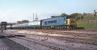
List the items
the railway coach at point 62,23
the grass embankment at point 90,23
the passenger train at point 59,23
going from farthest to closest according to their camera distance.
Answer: the passenger train at point 59,23
the railway coach at point 62,23
the grass embankment at point 90,23

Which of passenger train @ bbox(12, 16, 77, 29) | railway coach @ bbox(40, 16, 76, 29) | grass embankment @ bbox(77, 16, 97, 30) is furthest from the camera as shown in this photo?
passenger train @ bbox(12, 16, 77, 29)

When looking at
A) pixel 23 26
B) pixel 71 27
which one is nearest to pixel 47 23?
pixel 71 27

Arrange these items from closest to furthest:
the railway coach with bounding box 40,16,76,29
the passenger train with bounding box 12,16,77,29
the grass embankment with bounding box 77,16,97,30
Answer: the grass embankment with bounding box 77,16,97,30 < the railway coach with bounding box 40,16,76,29 < the passenger train with bounding box 12,16,77,29

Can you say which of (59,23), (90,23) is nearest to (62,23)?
(59,23)

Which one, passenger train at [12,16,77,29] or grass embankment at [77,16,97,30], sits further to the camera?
passenger train at [12,16,77,29]

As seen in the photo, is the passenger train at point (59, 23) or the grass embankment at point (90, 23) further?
the passenger train at point (59, 23)

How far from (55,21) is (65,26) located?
4570 mm

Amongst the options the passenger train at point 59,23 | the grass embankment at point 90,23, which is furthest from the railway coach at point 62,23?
the grass embankment at point 90,23

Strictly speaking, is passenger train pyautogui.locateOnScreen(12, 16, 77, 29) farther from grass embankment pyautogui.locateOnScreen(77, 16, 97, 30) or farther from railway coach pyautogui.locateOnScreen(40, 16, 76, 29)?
grass embankment pyautogui.locateOnScreen(77, 16, 97, 30)

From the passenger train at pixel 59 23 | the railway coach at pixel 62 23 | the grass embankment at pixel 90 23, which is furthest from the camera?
the passenger train at pixel 59 23

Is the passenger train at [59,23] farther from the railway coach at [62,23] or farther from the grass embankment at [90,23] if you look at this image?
the grass embankment at [90,23]

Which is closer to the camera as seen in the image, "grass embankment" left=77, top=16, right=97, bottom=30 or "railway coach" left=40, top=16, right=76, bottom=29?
"grass embankment" left=77, top=16, right=97, bottom=30

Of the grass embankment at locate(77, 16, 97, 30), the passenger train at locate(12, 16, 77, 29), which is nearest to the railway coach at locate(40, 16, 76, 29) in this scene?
the passenger train at locate(12, 16, 77, 29)

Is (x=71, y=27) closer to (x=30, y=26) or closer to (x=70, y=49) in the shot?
(x=30, y=26)
